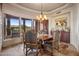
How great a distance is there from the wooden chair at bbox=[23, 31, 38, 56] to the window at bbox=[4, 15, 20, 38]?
0.60ft

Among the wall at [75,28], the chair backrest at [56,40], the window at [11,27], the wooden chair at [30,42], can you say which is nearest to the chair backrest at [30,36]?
the wooden chair at [30,42]

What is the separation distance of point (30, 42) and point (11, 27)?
445mm

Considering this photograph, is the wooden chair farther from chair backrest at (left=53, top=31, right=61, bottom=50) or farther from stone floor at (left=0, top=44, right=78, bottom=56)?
chair backrest at (left=53, top=31, right=61, bottom=50)

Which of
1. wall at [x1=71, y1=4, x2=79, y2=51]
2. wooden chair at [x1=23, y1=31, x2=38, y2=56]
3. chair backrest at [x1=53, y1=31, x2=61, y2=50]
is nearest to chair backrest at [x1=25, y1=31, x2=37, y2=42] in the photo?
wooden chair at [x1=23, y1=31, x2=38, y2=56]

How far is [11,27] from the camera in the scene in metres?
2.33

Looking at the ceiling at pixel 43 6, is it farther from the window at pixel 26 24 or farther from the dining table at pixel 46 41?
the dining table at pixel 46 41

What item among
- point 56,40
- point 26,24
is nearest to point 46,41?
point 56,40

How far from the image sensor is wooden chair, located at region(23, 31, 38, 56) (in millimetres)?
2340

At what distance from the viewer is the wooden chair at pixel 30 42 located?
2.34 meters

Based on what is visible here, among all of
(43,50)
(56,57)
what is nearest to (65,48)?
(56,57)

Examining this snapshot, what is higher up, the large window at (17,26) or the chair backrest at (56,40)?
the large window at (17,26)

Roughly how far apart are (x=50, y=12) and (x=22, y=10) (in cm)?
51

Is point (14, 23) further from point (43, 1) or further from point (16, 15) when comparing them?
point (43, 1)

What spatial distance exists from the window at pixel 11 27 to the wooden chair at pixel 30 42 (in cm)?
18
